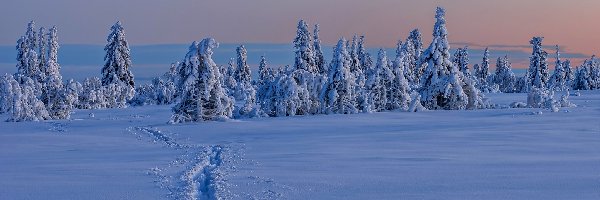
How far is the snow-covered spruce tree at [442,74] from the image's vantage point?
3253 cm

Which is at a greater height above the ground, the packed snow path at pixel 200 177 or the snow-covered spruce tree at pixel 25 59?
the snow-covered spruce tree at pixel 25 59

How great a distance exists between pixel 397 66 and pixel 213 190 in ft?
83.1

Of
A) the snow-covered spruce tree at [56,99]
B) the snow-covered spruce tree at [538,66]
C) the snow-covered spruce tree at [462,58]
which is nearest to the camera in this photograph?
the snow-covered spruce tree at [56,99]

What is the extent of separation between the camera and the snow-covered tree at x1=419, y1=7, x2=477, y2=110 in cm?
3253

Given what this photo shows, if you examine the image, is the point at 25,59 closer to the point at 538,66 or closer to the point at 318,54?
the point at 318,54

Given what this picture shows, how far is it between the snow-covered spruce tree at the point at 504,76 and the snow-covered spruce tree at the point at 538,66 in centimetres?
1833

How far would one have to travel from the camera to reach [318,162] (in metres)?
12.3

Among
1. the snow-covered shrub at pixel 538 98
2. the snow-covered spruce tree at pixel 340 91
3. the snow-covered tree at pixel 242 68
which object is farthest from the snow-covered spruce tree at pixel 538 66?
the snow-covered spruce tree at pixel 340 91

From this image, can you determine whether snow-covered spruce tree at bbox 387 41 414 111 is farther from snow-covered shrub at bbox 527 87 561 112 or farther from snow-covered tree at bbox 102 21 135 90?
snow-covered tree at bbox 102 21 135 90

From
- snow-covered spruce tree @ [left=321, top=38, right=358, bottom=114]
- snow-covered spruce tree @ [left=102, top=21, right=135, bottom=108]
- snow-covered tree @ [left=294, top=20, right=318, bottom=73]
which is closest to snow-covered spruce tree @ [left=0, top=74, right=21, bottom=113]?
snow-covered spruce tree @ [left=321, top=38, right=358, bottom=114]

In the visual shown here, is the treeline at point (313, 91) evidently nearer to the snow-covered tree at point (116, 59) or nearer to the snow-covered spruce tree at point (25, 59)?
the snow-covered tree at point (116, 59)

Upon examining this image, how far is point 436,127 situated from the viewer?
20.5 meters

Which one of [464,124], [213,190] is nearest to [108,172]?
[213,190]

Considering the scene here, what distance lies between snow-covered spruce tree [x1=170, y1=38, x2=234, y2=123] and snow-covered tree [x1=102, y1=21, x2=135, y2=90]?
35408 mm
